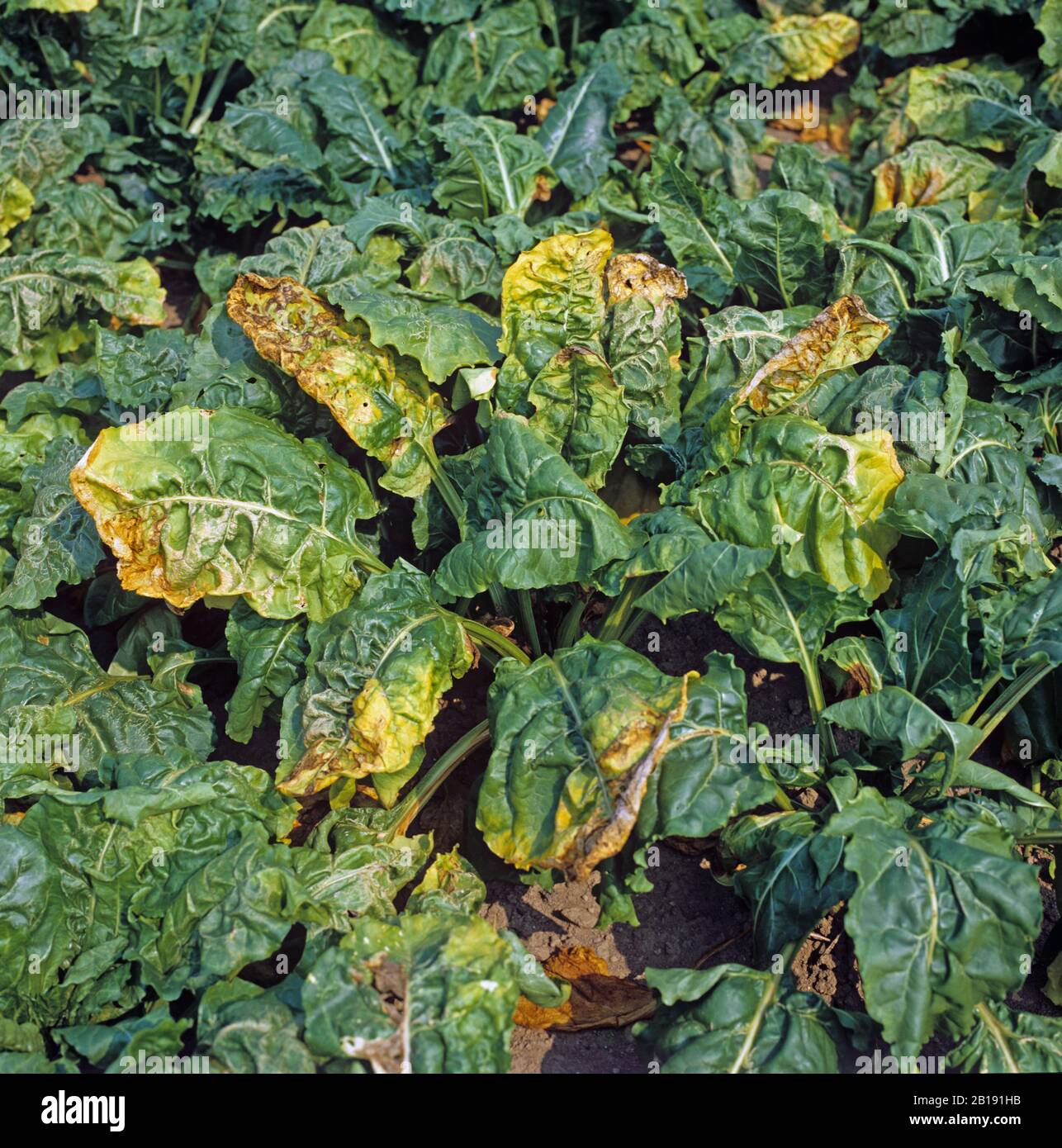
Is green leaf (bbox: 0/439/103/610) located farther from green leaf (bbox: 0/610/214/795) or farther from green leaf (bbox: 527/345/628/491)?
green leaf (bbox: 527/345/628/491)

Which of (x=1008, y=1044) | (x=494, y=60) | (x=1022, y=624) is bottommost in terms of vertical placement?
(x=1008, y=1044)

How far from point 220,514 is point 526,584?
1300 mm

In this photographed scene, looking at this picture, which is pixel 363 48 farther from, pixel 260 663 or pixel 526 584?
pixel 526 584

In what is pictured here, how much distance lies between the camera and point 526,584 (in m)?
4.53

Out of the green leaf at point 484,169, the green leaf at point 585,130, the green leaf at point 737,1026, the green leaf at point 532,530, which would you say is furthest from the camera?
the green leaf at point 585,130

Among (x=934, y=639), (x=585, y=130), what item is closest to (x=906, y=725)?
(x=934, y=639)

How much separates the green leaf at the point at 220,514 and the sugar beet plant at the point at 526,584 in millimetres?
17

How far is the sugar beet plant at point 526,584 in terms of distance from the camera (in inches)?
157

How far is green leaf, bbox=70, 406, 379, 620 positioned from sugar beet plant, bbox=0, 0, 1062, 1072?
17 millimetres

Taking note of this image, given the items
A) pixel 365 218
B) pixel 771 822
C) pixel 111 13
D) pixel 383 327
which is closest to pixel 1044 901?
pixel 771 822

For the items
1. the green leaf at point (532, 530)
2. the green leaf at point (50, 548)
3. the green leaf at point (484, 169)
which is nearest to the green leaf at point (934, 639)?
the green leaf at point (532, 530)

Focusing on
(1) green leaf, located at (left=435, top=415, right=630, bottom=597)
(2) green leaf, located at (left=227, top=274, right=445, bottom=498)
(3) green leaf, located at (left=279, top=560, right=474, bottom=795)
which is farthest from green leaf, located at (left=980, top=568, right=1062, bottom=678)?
(2) green leaf, located at (left=227, top=274, right=445, bottom=498)

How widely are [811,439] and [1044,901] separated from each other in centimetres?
207

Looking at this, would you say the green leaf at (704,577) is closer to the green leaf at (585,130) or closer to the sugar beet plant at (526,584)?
the sugar beet plant at (526,584)
